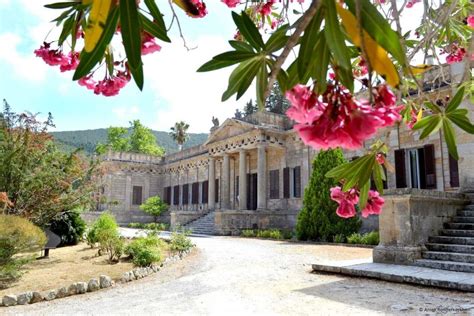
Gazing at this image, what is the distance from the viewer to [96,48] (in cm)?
122

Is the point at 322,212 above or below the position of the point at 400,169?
below

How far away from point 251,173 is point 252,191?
1.08 meters

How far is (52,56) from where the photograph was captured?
242 cm

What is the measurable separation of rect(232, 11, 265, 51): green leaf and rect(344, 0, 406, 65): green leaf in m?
0.41

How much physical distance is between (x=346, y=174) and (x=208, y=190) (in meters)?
24.7

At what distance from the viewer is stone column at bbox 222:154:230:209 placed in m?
24.2

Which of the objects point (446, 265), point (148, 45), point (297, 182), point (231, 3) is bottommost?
point (446, 265)

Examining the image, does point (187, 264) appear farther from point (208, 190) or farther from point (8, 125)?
point (208, 190)

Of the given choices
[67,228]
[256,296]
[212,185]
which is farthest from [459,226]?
[212,185]

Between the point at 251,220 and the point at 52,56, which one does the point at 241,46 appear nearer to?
the point at 52,56

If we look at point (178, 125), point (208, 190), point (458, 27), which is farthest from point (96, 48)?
point (178, 125)

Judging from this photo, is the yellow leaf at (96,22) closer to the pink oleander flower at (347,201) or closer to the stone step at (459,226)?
the pink oleander flower at (347,201)

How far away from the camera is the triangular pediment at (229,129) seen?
22.1 m

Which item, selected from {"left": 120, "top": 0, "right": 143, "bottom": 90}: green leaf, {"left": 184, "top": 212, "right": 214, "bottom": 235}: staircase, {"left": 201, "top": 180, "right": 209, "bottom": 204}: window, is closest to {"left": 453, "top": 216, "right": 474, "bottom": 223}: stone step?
{"left": 120, "top": 0, "right": 143, "bottom": 90}: green leaf
